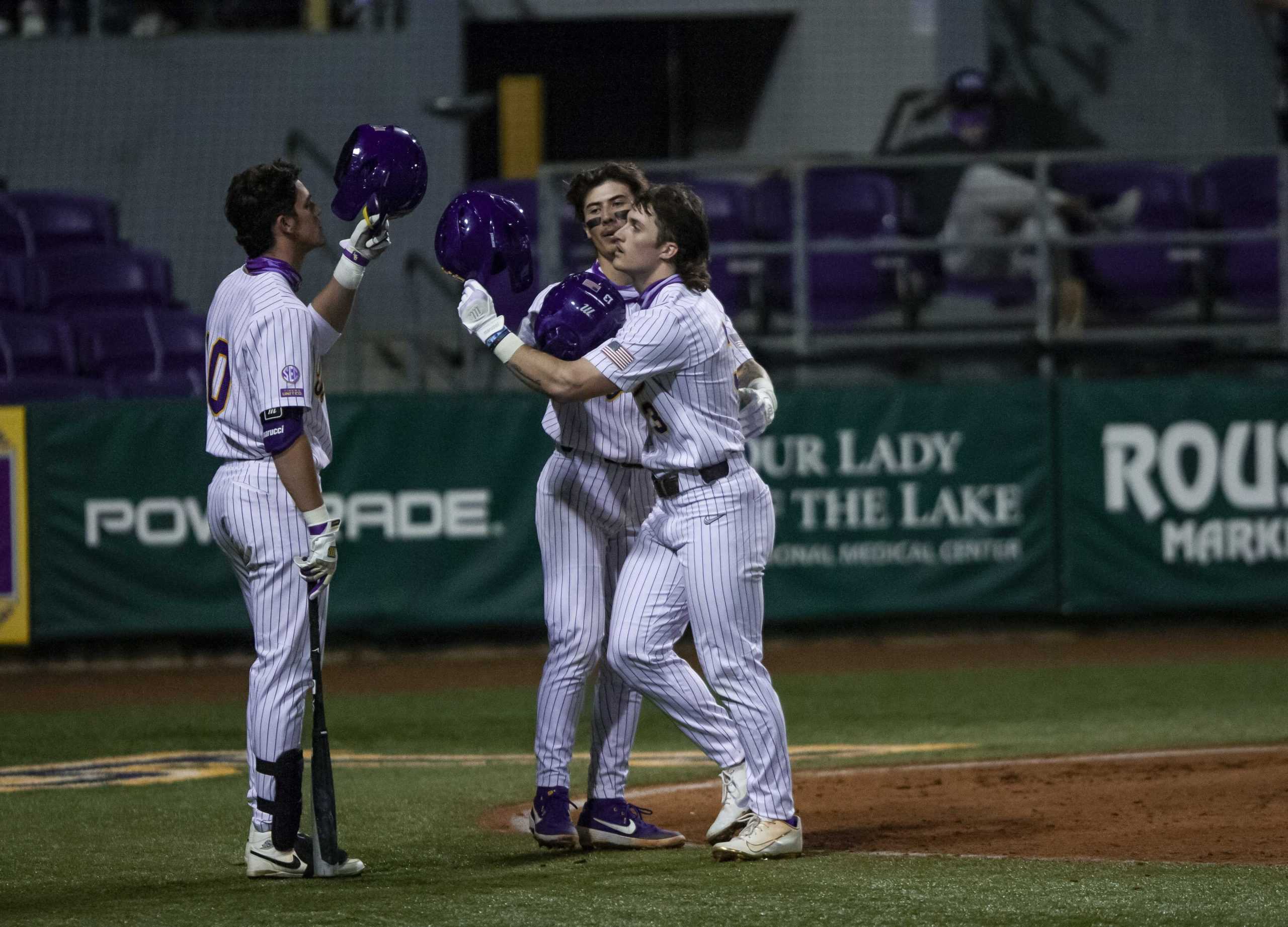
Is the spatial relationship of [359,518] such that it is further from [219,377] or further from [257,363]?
[257,363]

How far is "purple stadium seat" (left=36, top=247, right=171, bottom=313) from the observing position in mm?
13062

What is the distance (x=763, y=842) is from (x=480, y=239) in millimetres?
1898

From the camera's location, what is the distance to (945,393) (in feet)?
38.5

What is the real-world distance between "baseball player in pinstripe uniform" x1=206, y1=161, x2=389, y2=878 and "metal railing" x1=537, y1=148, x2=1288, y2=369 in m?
6.71

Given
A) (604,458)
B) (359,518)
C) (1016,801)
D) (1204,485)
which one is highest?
(604,458)

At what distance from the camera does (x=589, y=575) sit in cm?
542

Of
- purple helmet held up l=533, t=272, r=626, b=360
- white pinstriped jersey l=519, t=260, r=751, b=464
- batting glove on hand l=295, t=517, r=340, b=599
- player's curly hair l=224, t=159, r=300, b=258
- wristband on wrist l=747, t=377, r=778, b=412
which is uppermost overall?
player's curly hair l=224, t=159, r=300, b=258

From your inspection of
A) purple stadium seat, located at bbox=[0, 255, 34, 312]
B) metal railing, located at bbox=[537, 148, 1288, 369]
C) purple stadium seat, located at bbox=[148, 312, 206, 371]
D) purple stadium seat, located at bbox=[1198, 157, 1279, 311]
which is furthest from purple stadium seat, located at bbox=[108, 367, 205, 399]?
purple stadium seat, located at bbox=[1198, 157, 1279, 311]

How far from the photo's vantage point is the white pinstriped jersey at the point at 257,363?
4.83 metres

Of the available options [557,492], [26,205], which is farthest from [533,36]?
[557,492]

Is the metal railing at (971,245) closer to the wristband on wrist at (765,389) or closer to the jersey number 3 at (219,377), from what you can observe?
the wristband on wrist at (765,389)

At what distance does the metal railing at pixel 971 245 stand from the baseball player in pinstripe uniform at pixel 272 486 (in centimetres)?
671

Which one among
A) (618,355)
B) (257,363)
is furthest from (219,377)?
(618,355)

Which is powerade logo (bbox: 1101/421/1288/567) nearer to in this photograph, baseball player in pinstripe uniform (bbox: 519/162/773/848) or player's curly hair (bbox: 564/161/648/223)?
baseball player in pinstripe uniform (bbox: 519/162/773/848)
